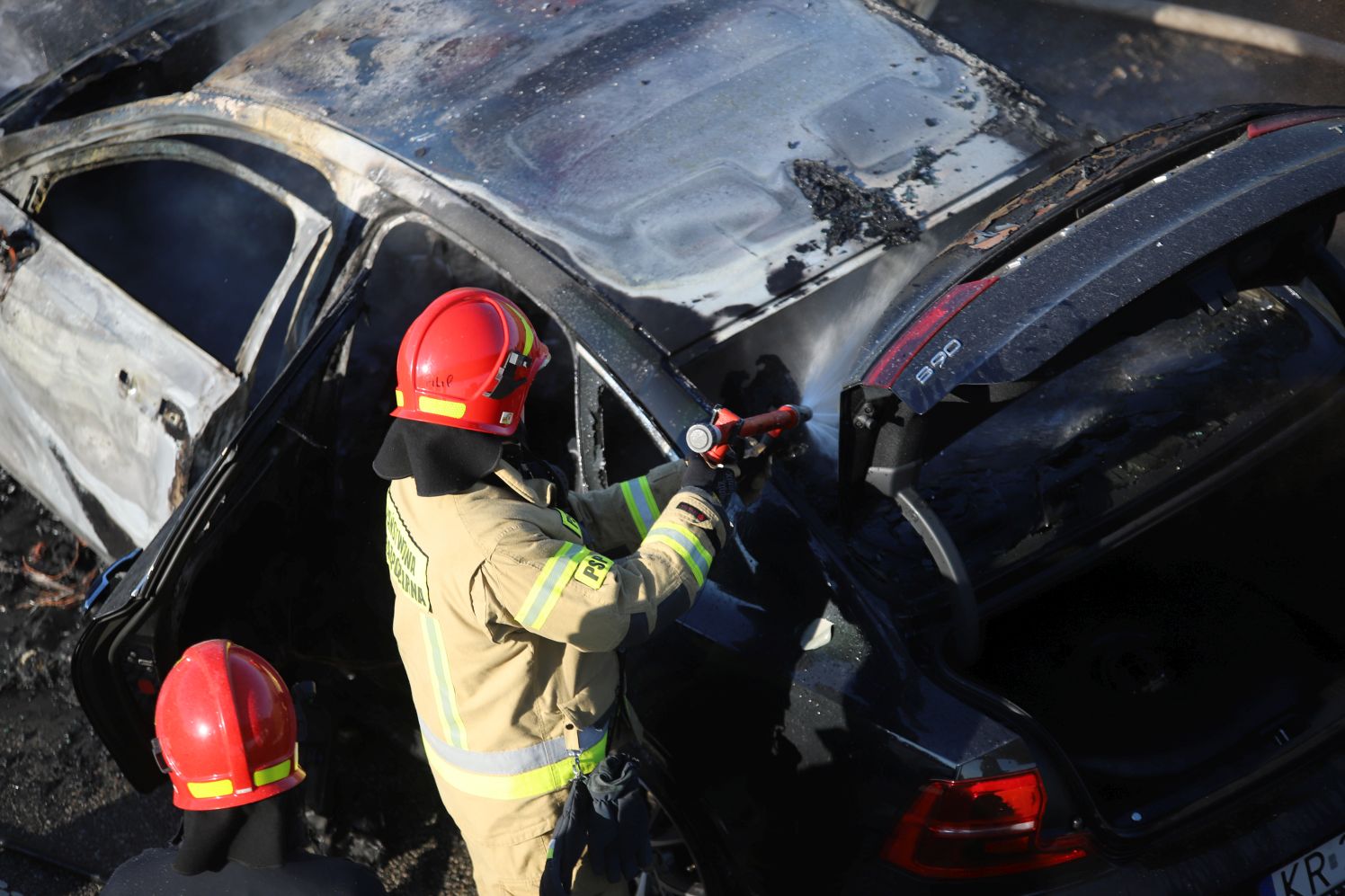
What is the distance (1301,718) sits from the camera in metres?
2.75

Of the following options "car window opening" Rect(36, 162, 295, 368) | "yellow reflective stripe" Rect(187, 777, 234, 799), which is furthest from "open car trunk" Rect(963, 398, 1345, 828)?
"car window opening" Rect(36, 162, 295, 368)

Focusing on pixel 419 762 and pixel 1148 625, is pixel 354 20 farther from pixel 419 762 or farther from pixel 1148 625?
pixel 1148 625

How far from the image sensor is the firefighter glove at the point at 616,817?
255 cm

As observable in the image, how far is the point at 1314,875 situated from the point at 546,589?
1.68m

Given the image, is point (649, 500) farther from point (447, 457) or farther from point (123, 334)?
point (123, 334)

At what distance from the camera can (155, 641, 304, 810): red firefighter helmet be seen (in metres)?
2.20

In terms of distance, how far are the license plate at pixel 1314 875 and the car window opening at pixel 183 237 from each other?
3.33 meters

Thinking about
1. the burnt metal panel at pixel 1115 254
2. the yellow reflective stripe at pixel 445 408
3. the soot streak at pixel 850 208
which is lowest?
the soot streak at pixel 850 208

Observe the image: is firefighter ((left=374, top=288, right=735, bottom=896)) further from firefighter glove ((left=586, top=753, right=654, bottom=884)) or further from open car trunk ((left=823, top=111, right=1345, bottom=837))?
open car trunk ((left=823, top=111, right=1345, bottom=837))

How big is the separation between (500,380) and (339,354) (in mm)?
1140

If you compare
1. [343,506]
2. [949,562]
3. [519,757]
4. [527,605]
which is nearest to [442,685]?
[519,757]

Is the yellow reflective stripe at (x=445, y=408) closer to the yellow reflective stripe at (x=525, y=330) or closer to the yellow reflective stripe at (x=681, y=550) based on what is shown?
the yellow reflective stripe at (x=525, y=330)

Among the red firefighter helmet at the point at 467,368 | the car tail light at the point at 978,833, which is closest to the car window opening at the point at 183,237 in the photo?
the red firefighter helmet at the point at 467,368

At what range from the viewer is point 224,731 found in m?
2.22
